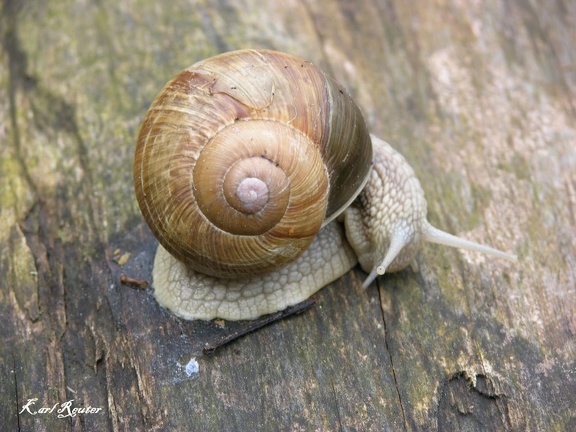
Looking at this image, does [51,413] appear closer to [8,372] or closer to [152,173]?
[8,372]

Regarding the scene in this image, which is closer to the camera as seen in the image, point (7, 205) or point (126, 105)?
point (7, 205)

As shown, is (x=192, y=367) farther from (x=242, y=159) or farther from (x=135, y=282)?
(x=242, y=159)

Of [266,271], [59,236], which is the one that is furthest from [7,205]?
[266,271]

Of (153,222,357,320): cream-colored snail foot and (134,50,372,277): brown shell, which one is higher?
(134,50,372,277): brown shell

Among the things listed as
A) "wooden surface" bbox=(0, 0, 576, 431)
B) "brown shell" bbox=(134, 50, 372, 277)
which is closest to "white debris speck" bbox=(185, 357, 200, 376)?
"wooden surface" bbox=(0, 0, 576, 431)

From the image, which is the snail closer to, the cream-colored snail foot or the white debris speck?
the cream-colored snail foot

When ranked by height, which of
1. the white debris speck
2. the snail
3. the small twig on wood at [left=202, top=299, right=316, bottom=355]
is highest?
the snail
